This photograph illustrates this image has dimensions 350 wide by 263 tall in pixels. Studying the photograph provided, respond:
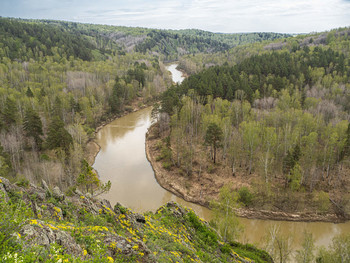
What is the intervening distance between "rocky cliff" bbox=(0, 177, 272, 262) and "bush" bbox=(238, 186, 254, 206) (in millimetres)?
10819

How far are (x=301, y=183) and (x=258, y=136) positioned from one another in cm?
995

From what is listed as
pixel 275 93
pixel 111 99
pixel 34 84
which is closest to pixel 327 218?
pixel 275 93

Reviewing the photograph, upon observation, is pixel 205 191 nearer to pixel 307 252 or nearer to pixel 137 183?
pixel 137 183

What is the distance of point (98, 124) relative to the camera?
6162 centimetres

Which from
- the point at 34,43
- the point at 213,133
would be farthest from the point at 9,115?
the point at 34,43

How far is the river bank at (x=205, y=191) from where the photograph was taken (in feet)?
99.7

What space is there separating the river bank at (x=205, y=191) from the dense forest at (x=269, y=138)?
3.38 ft

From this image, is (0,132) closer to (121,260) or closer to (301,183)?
(121,260)

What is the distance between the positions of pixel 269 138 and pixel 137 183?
2355 centimetres

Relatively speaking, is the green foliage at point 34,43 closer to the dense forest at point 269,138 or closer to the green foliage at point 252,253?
the dense forest at point 269,138

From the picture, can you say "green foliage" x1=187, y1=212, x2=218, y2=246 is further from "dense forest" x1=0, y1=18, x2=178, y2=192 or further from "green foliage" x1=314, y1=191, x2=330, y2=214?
"green foliage" x1=314, y1=191, x2=330, y2=214

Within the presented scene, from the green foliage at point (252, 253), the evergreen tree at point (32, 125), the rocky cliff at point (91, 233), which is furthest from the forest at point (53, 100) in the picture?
the green foliage at point (252, 253)

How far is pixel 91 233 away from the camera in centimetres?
1079

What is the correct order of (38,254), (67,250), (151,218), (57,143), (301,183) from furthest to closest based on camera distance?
1. (57,143)
2. (301,183)
3. (151,218)
4. (67,250)
5. (38,254)
